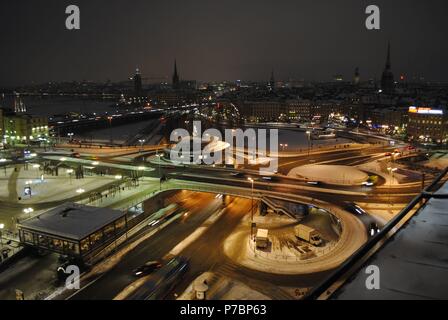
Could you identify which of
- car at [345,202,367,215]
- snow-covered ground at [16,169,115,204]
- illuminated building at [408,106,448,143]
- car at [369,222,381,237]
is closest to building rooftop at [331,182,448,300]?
car at [369,222,381,237]

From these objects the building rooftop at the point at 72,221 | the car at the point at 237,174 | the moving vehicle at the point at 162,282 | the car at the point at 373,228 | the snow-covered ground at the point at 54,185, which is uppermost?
the car at the point at 237,174

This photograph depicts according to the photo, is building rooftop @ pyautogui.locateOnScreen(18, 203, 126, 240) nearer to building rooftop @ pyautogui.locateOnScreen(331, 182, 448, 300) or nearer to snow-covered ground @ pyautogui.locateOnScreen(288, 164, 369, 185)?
building rooftop @ pyautogui.locateOnScreen(331, 182, 448, 300)

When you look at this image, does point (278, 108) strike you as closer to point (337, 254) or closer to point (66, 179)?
point (66, 179)

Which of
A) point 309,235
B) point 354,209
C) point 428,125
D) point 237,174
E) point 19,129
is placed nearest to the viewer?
point 309,235

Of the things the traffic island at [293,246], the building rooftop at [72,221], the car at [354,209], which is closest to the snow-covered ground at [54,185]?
the building rooftop at [72,221]

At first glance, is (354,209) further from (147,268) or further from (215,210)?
(147,268)

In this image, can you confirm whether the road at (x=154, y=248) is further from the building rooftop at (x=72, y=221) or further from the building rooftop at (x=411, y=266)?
the building rooftop at (x=411, y=266)

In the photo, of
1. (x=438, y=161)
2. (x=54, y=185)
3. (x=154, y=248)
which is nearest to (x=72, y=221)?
(x=154, y=248)
